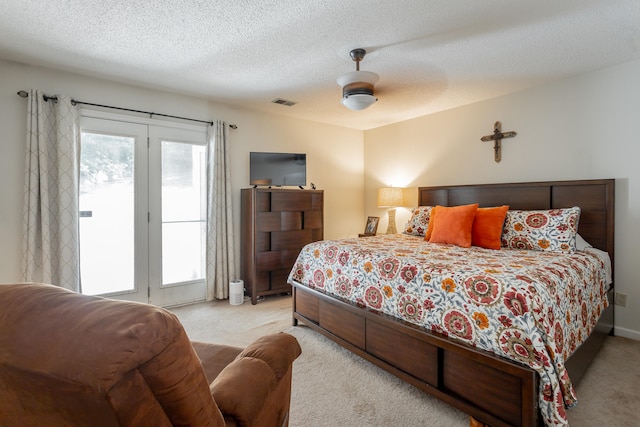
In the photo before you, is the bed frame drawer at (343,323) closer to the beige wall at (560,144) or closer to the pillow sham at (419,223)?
the pillow sham at (419,223)

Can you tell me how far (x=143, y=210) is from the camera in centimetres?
343

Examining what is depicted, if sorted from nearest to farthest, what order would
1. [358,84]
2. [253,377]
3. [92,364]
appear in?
[92,364] < [253,377] < [358,84]

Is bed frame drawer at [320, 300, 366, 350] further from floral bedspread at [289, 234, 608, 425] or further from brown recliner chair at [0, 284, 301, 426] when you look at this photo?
brown recliner chair at [0, 284, 301, 426]

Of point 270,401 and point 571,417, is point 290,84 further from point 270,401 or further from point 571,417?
point 571,417

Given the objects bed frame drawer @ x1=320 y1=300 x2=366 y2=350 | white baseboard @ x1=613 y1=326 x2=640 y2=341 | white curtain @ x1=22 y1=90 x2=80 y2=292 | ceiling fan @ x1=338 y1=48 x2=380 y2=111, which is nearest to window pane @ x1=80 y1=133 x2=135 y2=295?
white curtain @ x1=22 y1=90 x2=80 y2=292

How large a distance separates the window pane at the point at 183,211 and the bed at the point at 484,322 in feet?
4.84

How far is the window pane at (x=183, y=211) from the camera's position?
11.8 ft

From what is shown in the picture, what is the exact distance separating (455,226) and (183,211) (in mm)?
2981

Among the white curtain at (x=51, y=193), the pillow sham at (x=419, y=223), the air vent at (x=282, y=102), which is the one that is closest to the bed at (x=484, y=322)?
the pillow sham at (x=419, y=223)

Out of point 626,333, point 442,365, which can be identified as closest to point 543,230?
point 626,333

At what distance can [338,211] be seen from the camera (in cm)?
513

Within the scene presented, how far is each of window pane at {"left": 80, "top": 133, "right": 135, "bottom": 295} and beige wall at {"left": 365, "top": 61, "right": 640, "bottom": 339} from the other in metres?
3.58

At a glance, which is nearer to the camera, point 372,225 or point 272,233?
point 272,233

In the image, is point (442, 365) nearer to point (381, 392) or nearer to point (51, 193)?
point (381, 392)
